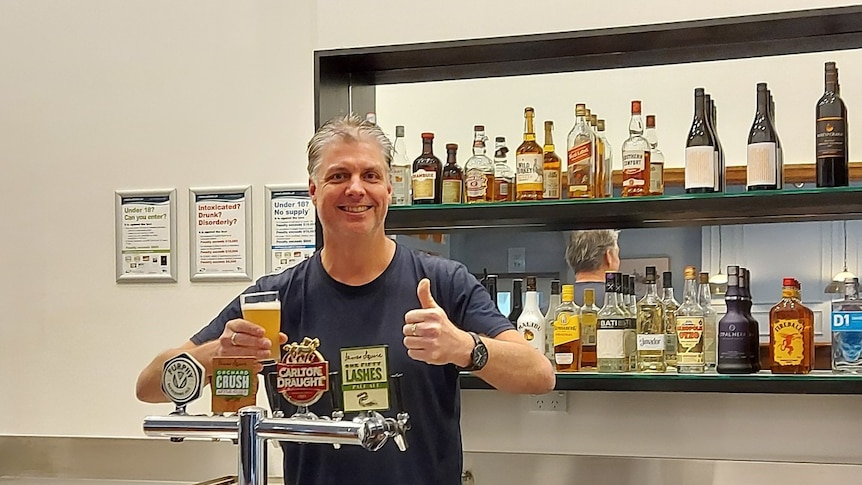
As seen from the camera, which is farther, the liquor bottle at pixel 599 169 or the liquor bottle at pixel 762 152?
the liquor bottle at pixel 599 169

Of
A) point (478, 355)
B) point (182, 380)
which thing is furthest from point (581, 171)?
point (182, 380)

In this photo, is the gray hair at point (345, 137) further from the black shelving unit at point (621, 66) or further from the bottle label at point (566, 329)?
the bottle label at point (566, 329)

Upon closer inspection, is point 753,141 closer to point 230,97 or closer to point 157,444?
point 230,97

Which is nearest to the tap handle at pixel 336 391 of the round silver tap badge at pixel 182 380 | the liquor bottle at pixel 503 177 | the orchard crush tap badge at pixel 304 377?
the orchard crush tap badge at pixel 304 377

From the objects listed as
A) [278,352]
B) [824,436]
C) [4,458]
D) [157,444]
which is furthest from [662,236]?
[4,458]

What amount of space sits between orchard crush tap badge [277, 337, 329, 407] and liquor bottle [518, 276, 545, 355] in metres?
1.18

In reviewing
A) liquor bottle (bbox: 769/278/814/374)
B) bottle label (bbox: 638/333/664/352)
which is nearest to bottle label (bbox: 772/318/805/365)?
liquor bottle (bbox: 769/278/814/374)

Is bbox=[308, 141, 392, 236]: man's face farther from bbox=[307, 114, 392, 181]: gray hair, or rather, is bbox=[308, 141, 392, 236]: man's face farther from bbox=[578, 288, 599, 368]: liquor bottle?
bbox=[578, 288, 599, 368]: liquor bottle

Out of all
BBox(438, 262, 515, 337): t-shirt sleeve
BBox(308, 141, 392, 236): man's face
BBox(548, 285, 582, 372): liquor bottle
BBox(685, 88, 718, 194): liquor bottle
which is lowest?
BBox(548, 285, 582, 372): liquor bottle

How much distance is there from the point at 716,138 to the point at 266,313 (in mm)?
1320

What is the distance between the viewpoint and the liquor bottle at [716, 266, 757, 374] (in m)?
2.41

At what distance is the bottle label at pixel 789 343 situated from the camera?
2377 millimetres

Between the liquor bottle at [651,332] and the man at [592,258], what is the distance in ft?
0.35

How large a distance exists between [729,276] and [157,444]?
167 cm
